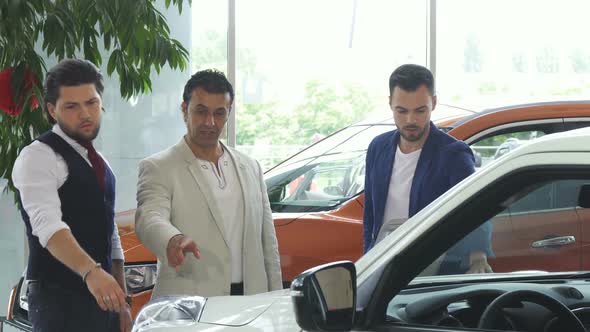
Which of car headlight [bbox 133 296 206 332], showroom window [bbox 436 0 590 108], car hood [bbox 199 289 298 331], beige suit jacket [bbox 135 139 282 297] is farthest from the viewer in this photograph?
showroom window [bbox 436 0 590 108]

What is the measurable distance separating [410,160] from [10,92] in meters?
1.76

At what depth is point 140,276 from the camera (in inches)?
171

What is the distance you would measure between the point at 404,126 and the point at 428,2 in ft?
18.3

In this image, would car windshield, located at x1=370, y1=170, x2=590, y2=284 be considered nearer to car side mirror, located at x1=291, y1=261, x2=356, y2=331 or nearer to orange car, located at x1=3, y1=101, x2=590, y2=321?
car side mirror, located at x1=291, y1=261, x2=356, y2=331

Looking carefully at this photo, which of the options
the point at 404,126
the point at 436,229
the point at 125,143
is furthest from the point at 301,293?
the point at 125,143

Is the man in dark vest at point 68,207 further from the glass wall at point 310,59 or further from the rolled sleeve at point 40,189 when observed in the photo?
the glass wall at point 310,59

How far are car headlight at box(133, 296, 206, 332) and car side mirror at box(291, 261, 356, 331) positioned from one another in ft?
1.60

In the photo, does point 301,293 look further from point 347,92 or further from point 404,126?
point 347,92

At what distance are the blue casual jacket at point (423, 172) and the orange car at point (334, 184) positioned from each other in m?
0.74

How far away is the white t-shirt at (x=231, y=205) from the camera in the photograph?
11.4 ft

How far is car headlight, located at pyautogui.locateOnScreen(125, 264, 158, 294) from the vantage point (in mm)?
4340

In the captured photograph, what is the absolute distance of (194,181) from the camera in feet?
11.4

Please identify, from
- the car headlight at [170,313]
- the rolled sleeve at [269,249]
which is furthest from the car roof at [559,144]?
the rolled sleeve at [269,249]

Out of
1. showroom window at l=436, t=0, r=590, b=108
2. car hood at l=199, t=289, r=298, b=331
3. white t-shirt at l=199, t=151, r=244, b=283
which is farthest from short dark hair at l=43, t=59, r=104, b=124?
showroom window at l=436, t=0, r=590, b=108
